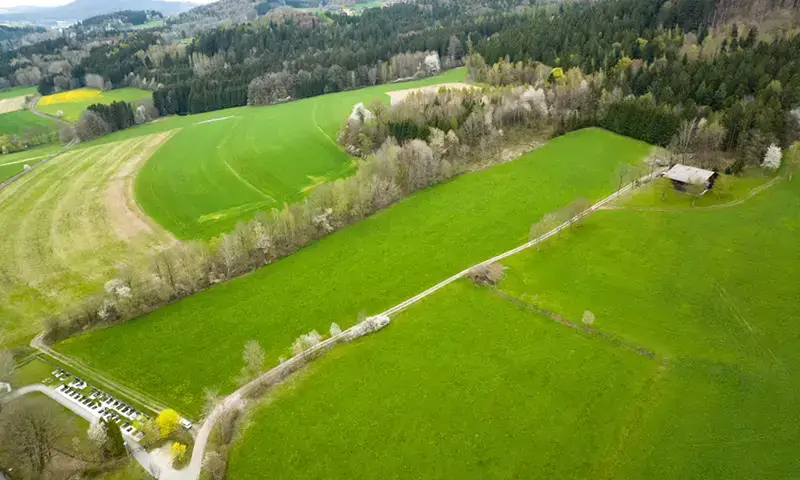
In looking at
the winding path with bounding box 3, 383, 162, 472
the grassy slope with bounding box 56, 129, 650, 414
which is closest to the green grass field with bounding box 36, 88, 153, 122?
the grassy slope with bounding box 56, 129, 650, 414

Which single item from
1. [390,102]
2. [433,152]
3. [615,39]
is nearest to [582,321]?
[433,152]

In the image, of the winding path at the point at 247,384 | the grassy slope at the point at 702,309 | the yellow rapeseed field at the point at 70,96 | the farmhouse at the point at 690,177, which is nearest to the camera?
the grassy slope at the point at 702,309

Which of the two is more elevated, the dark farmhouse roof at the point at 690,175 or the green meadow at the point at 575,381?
the dark farmhouse roof at the point at 690,175

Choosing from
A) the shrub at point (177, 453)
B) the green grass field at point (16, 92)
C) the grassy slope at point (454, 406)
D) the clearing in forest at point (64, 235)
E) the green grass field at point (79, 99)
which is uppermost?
the green grass field at point (16, 92)

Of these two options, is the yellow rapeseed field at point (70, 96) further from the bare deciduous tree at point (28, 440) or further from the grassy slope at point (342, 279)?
the bare deciduous tree at point (28, 440)

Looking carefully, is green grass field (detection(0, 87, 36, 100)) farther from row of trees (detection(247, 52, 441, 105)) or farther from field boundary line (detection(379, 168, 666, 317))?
field boundary line (detection(379, 168, 666, 317))

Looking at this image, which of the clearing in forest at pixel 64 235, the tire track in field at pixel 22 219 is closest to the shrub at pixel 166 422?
the clearing in forest at pixel 64 235

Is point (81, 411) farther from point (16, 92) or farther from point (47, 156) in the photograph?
point (16, 92)

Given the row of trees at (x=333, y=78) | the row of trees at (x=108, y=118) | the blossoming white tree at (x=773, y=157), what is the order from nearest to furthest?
1. the blossoming white tree at (x=773, y=157)
2. the row of trees at (x=108, y=118)
3. the row of trees at (x=333, y=78)
